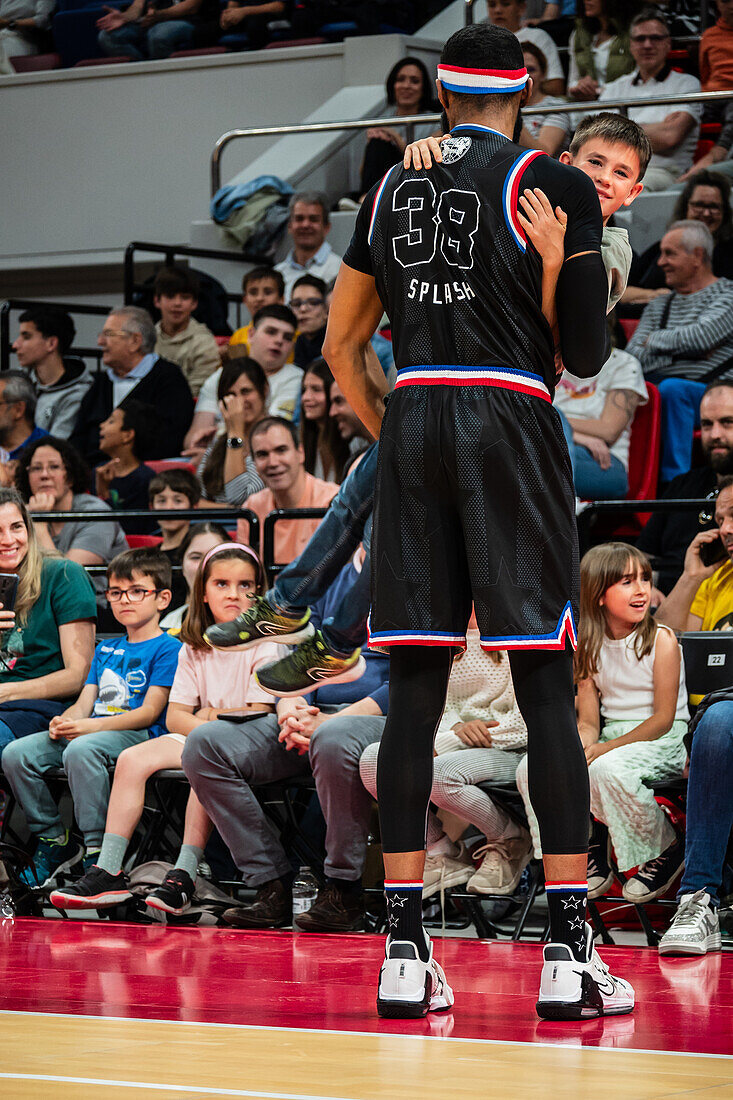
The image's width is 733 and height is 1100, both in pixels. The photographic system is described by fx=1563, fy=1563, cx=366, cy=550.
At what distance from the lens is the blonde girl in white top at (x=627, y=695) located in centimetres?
403

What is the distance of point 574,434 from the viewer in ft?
19.3

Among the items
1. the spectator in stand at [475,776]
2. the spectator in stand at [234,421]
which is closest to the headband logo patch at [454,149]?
the spectator in stand at [475,776]

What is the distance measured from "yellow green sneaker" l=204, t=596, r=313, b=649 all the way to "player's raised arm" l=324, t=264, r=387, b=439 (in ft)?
2.51

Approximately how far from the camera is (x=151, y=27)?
1121 cm

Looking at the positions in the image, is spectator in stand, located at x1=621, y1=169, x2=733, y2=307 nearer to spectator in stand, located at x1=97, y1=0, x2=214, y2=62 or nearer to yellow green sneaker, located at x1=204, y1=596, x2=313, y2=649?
yellow green sneaker, located at x1=204, y1=596, x2=313, y2=649

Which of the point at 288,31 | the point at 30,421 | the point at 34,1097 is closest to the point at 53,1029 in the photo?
the point at 34,1097

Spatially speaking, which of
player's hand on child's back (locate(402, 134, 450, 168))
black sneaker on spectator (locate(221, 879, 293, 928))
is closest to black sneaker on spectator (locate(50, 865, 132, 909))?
black sneaker on spectator (locate(221, 879, 293, 928))

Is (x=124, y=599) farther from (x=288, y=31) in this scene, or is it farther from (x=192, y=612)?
(x=288, y=31)

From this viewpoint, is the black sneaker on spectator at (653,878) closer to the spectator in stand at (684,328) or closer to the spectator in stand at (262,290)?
the spectator in stand at (684,328)

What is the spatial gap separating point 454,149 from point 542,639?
842 mm

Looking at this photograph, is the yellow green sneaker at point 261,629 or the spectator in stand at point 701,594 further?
the spectator in stand at point 701,594

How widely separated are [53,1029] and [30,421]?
5627mm

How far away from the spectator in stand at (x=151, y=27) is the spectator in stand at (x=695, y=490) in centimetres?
696

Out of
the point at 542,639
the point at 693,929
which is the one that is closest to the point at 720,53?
the point at 693,929
